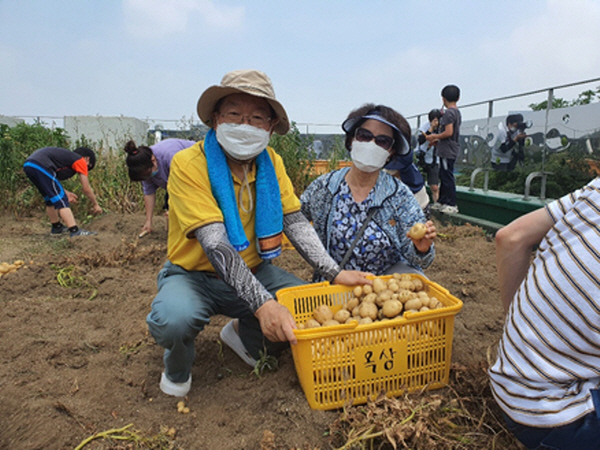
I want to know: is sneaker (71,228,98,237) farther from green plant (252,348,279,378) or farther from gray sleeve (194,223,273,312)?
gray sleeve (194,223,273,312)

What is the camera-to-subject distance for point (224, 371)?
2449 mm

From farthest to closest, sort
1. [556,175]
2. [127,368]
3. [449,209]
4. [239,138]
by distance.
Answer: [449,209] < [556,175] < [127,368] < [239,138]

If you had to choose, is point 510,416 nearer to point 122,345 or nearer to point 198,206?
point 198,206

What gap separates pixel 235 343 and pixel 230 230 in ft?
2.77

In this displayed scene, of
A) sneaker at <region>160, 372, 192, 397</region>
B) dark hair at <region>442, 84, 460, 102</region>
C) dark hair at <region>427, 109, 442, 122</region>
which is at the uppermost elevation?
dark hair at <region>442, 84, 460, 102</region>

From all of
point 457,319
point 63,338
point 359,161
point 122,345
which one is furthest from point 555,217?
point 63,338

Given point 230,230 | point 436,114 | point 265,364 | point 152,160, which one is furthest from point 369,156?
point 436,114

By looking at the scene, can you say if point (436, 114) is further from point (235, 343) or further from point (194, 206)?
point (194, 206)

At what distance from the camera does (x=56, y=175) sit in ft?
20.1

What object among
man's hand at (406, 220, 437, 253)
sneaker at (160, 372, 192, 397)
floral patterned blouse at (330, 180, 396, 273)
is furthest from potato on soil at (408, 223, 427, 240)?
sneaker at (160, 372, 192, 397)

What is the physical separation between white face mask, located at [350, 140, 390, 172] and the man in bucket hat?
0.44 m

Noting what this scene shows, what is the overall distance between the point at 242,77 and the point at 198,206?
648 millimetres

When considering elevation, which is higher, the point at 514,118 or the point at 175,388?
the point at 514,118

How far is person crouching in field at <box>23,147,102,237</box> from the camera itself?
19.2ft
